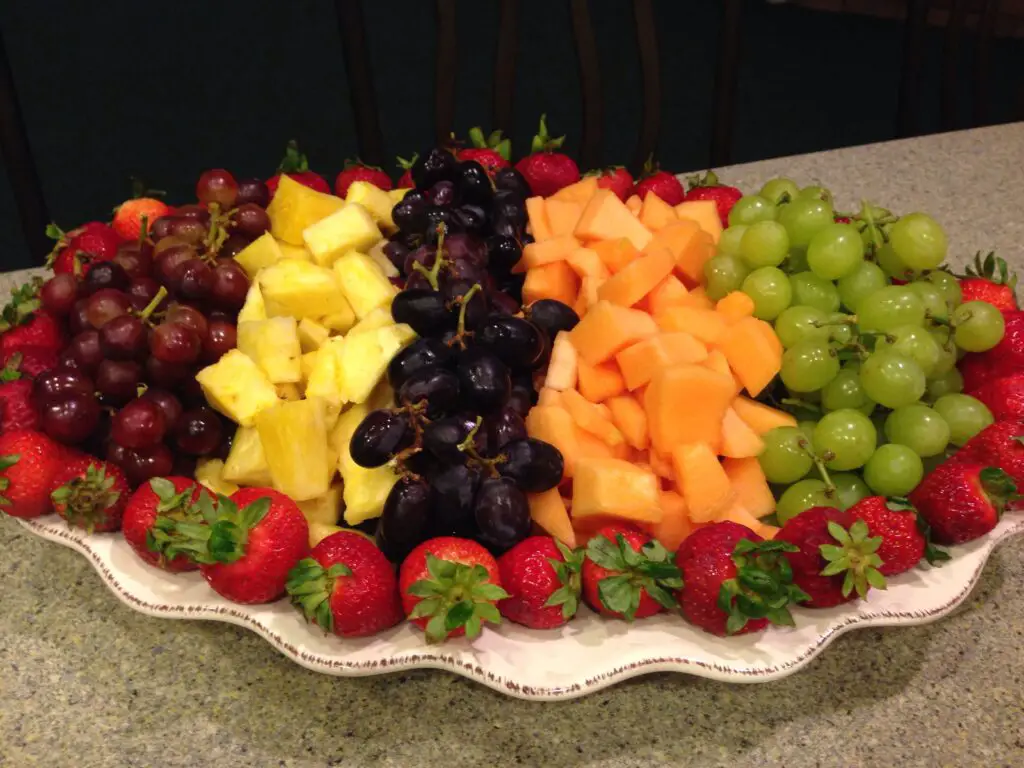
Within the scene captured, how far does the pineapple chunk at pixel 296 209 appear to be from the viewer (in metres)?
1.03

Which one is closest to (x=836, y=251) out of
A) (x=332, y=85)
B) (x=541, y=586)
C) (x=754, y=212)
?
(x=754, y=212)

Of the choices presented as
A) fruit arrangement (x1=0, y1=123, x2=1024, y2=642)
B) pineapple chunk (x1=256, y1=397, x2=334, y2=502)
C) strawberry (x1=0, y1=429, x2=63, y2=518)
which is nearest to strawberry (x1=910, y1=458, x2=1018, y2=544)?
fruit arrangement (x1=0, y1=123, x2=1024, y2=642)

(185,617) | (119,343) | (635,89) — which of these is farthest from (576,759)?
(635,89)

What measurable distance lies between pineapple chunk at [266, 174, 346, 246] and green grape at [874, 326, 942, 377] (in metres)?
0.65

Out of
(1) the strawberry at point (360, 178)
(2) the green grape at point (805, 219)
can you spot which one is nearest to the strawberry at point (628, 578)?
(2) the green grape at point (805, 219)

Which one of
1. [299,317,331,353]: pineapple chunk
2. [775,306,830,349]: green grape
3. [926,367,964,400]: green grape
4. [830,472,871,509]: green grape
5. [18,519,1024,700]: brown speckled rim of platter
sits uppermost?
[299,317,331,353]: pineapple chunk

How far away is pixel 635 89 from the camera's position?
3416mm

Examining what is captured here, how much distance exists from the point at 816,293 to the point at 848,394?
0.13 m

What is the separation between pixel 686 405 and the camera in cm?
81

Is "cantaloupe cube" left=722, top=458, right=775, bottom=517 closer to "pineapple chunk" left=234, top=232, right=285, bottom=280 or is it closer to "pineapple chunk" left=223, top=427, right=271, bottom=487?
"pineapple chunk" left=223, top=427, right=271, bottom=487

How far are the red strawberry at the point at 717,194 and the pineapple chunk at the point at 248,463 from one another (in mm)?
700

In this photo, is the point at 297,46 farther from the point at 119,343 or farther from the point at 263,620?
the point at 263,620

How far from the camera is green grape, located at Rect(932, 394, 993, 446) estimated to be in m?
0.86

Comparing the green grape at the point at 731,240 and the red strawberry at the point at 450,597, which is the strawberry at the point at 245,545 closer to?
the red strawberry at the point at 450,597
